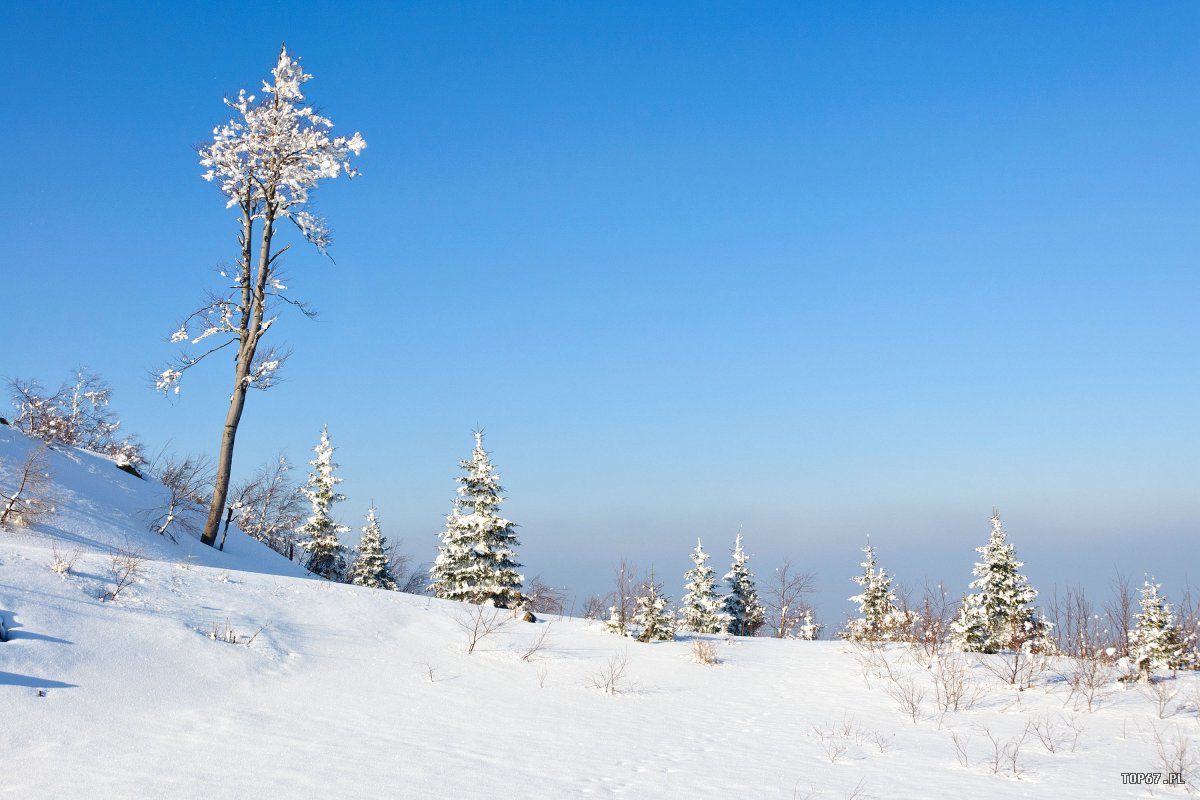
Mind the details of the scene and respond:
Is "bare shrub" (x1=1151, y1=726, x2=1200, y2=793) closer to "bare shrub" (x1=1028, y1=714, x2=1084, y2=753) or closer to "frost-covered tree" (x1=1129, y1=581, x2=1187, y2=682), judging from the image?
"bare shrub" (x1=1028, y1=714, x2=1084, y2=753)

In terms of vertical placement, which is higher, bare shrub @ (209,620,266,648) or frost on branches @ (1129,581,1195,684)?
frost on branches @ (1129,581,1195,684)

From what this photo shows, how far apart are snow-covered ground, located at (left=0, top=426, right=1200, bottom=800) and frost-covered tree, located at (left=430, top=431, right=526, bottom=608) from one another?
13.7 metres

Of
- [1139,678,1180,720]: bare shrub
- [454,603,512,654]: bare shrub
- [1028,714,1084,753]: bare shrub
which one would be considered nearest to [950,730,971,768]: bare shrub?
[1028,714,1084,753]: bare shrub

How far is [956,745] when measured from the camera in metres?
7.86

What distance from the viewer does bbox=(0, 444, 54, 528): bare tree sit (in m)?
11.5

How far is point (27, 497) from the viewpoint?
12.4 metres

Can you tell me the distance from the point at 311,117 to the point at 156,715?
50.4 feet

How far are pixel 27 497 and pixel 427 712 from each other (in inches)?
371

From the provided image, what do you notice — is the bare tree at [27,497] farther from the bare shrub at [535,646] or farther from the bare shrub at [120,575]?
the bare shrub at [535,646]

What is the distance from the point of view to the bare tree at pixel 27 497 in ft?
37.7

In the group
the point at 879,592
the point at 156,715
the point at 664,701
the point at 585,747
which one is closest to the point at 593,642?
the point at 664,701

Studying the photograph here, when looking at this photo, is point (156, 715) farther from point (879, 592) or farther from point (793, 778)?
point (879, 592)

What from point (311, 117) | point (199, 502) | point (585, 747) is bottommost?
point (585, 747)

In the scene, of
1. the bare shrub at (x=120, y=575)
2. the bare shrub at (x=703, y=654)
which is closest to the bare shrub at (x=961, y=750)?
the bare shrub at (x=703, y=654)
